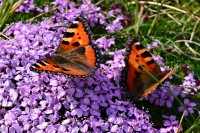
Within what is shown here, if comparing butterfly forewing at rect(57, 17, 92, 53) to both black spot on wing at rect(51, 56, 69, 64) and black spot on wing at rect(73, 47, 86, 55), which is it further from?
black spot on wing at rect(51, 56, 69, 64)

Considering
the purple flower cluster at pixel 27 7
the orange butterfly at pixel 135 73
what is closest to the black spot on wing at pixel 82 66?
the orange butterfly at pixel 135 73

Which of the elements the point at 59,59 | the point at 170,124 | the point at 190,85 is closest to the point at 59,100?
the point at 59,59

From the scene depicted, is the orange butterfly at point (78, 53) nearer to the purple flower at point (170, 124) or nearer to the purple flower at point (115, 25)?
the purple flower at point (170, 124)

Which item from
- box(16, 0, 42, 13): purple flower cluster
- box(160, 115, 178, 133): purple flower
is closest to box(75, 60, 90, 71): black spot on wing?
box(160, 115, 178, 133): purple flower

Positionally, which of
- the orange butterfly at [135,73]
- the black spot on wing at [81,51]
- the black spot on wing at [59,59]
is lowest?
the orange butterfly at [135,73]

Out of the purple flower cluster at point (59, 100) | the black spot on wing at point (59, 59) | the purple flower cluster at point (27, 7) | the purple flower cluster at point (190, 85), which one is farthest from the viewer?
the purple flower cluster at point (27, 7)
